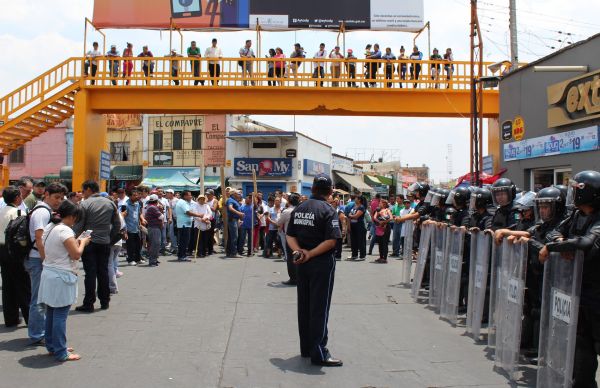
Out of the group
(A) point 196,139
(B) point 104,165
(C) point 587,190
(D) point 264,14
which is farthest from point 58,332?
(A) point 196,139

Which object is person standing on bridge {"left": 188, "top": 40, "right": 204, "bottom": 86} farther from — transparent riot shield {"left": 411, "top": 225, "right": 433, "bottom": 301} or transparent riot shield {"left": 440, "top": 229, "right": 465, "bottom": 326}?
transparent riot shield {"left": 440, "top": 229, "right": 465, "bottom": 326}

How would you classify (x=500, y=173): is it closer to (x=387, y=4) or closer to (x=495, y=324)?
(x=387, y=4)

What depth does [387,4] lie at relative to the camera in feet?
65.2

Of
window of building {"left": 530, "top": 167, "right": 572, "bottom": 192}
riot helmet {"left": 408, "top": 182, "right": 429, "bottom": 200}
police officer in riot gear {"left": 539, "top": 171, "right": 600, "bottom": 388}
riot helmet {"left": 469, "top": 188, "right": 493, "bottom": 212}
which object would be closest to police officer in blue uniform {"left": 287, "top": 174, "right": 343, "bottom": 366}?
police officer in riot gear {"left": 539, "top": 171, "right": 600, "bottom": 388}

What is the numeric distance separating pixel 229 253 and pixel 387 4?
1061 cm

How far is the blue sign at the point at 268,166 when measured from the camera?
3419 cm

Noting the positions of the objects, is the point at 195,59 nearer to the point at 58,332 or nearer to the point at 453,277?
the point at 453,277

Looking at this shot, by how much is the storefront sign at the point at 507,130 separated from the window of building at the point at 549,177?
63.0 inches

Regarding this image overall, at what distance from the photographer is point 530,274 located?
575cm

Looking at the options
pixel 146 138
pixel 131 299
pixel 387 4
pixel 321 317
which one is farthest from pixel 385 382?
pixel 146 138

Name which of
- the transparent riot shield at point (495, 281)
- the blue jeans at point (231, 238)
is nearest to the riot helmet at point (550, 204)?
the transparent riot shield at point (495, 281)

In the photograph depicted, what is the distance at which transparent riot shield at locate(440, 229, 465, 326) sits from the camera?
24.4 ft

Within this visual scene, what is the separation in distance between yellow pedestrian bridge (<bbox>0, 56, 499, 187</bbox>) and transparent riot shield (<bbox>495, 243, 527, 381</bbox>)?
12.5 meters

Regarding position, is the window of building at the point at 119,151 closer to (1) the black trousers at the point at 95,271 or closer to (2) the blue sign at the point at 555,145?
(2) the blue sign at the point at 555,145
